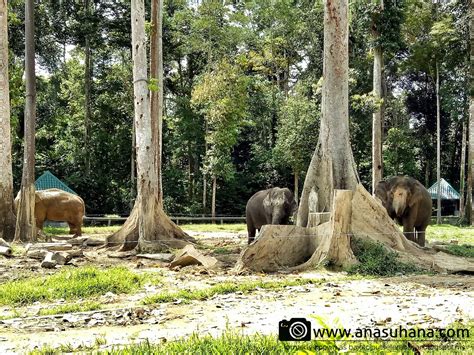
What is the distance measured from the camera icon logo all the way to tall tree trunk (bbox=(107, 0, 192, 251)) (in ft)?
30.2

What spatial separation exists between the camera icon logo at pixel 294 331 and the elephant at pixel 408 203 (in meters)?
10.6

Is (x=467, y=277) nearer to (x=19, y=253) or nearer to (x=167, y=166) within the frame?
(x=19, y=253)

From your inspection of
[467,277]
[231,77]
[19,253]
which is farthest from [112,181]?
[467,277]

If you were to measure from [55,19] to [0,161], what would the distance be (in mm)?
23141

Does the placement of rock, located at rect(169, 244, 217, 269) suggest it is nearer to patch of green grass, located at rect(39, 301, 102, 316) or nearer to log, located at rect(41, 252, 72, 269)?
log, located at rect(41, 252, 72, 269)

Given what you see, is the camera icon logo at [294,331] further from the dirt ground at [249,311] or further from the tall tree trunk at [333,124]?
the tall tree trunk at [333,124]

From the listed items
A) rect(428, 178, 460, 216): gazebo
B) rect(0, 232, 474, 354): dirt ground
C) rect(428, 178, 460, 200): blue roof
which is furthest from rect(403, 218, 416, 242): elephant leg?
rect(428, 178, 460, 200): blue roof

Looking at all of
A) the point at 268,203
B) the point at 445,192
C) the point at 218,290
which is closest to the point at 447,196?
the point at 445,192

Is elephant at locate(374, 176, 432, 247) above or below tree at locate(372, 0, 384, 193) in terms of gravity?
below

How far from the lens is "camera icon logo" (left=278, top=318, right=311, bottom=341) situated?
12.7 feet

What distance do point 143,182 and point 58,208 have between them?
6089mm

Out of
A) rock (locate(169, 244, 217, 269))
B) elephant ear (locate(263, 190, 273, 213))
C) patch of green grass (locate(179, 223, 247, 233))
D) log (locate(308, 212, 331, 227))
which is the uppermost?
elephant ear (locate(263, 190, 273, 213))

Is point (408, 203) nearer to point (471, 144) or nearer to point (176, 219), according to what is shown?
point (471, 144)

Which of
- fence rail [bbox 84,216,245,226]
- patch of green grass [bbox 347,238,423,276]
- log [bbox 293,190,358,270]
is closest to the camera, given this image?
patch of green grass [bbox 347,238,423,276]
